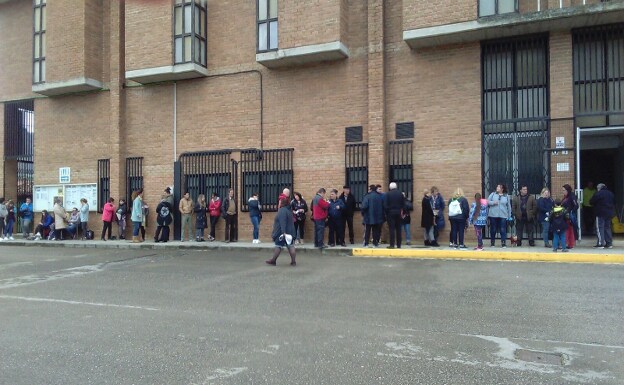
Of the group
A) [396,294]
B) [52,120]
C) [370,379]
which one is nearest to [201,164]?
[52,120]

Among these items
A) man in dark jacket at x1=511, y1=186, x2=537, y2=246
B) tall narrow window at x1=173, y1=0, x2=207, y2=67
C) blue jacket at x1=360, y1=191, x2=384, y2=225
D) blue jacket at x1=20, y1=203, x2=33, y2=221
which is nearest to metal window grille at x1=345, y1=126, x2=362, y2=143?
blue jacket at x1=360, y1=191, x2=384, y2=225

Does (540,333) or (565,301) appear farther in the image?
(565,301)

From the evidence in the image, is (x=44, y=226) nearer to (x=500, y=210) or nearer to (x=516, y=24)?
(x=500, y=210)

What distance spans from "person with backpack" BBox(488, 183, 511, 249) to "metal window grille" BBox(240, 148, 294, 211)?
6139 mm

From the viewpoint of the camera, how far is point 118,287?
352 inches

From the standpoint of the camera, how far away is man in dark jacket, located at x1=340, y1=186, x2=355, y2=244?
1458 centimetres

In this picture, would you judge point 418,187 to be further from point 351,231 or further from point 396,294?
point 396,294

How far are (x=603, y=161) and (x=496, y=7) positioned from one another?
7.24 meters

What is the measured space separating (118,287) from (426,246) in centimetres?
822

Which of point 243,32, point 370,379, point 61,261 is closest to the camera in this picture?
point 370,379

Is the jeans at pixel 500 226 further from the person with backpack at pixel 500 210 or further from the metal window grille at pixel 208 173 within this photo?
the metal window grille at pixel 208 173

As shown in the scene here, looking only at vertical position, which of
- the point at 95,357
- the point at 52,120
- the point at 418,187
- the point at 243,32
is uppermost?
the point at 243,32

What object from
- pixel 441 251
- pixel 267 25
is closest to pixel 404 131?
pixel 441 251

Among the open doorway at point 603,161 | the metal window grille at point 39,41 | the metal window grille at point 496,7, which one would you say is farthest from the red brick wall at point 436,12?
the metal window grille at point 39,41
